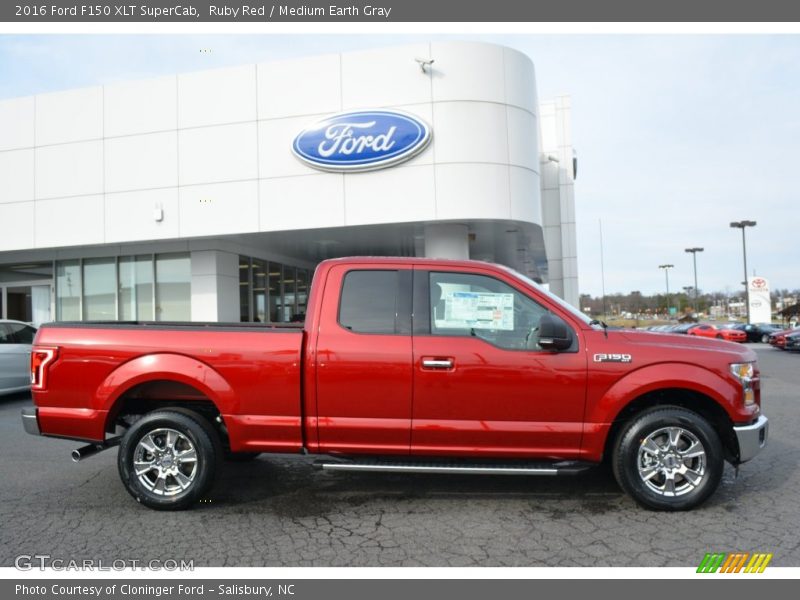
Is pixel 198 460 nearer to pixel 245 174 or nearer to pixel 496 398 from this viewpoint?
pixel 496 398

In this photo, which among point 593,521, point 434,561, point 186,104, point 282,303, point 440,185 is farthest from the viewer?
point 282,303

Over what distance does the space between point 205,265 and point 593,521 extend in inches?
508

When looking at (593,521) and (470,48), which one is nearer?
(593,521)

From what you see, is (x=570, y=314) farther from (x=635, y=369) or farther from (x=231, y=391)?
(x=231, y=391)

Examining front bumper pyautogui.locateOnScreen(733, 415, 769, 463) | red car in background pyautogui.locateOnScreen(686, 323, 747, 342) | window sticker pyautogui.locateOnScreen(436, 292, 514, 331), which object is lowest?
red car in background pyautogui.locateOnScreen(686, 323, 747, 342)

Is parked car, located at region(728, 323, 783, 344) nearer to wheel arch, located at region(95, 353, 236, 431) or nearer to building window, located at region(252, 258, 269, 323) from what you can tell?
building window, located at region(252, 258, 269, 323)

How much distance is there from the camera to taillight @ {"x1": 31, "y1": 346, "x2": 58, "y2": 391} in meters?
4.52

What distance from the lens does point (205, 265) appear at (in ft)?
48.9

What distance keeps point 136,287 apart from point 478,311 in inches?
543

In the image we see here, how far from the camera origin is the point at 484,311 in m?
4.45

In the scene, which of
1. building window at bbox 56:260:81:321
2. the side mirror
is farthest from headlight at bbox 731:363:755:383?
building window at bbox 56:260:81:321

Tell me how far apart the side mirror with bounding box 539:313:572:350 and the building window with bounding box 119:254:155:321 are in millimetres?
13809

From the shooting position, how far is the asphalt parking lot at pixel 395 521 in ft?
11.8

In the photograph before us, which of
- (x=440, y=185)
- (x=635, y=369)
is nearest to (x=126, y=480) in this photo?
(x=635, y=369)
